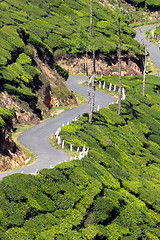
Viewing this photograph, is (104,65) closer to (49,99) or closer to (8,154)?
(49,99)

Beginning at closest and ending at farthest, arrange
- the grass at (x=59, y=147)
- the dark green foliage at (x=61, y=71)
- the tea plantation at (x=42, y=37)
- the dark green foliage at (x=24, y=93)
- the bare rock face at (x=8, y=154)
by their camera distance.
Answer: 1. the bare rock face at (x=8, y=154)
2. the grass at (x=59, y=147)
3. the dark green foliage at (x=24, y=93)
4. the tea plantation at (x=42, y=37)
5. the dark green foliage at (x=61, y=71)

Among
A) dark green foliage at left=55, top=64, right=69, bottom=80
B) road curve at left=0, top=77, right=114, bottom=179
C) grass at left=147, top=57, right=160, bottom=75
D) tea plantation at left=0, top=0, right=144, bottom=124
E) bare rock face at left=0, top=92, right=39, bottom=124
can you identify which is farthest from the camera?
grass at left=147, top=57, right=160, bottom=75

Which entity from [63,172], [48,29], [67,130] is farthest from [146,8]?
[63,172]

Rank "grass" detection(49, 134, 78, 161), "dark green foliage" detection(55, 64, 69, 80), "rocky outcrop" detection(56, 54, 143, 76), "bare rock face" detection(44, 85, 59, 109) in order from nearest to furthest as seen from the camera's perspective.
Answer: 1. "grass" detection(49, 134, 78, 161)
2. "bare rock face" detection(44, 85, 59, 109)
3. "dark green foliage" detection(55, 64, 69, 80)
4. "rocky outcrop" detection(56, 54, 143, 76)

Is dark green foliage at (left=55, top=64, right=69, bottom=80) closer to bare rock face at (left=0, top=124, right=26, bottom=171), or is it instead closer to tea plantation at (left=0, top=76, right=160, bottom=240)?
tea plantation at (left=0, top=76, right=160, bottom=240)

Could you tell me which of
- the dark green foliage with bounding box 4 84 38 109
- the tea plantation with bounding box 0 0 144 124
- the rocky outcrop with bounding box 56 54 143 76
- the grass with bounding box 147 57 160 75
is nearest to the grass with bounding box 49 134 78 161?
the dark green foliage with bounding box 4 84 38 109

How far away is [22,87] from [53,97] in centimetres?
686

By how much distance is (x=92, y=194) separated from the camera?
22.8 metres

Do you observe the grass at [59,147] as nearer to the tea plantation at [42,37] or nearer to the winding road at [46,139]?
the winding road at [46,139]

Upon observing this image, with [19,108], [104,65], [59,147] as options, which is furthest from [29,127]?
[104,65]

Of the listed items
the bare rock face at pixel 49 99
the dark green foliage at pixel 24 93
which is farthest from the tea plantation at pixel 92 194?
the bare rock face at pixel 49 99

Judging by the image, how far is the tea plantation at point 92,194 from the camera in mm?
18969

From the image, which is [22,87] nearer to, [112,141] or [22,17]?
[112,141]

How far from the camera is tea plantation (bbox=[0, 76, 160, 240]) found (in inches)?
747
